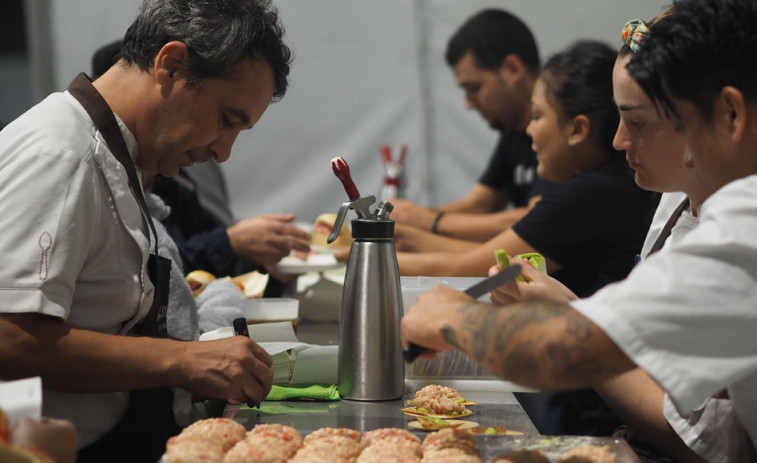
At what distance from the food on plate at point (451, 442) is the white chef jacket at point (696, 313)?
33cm

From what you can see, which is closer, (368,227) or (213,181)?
(368,227)

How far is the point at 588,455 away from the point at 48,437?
782 mm

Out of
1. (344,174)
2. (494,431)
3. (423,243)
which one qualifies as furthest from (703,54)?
(423,243)

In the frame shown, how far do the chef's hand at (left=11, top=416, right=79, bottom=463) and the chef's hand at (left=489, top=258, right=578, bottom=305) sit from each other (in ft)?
2.97

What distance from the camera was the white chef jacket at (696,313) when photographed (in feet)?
3.83

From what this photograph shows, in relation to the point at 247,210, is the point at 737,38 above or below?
above

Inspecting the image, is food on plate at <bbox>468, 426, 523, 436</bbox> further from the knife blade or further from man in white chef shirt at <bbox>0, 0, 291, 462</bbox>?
man in white chef shirt at <bbox>0, 0, 291, 462</bbox>

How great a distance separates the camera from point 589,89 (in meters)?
2.83

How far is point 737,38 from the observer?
4.29 ft

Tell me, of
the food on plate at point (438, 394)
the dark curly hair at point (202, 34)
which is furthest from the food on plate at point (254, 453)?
the dark curly hair at point (202, 34)

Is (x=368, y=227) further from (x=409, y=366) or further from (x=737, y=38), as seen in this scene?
(x=737, y=38)

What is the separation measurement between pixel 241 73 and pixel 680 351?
1085 millimetres

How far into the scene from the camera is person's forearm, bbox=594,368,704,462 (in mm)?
1663

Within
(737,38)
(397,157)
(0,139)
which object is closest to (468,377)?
(737,38)
